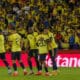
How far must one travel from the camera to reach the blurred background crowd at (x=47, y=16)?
3203cm

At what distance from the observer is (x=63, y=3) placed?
36188mm

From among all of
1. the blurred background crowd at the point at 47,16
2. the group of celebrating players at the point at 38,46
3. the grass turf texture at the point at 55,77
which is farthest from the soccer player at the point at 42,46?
the blurred background crowd at the point at 47,16

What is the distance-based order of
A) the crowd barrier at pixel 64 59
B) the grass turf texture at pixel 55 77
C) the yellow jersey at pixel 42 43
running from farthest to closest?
the crowd barrier at pixel 64 59, the yellow jersey at pixel 42 43, the grass turf texture at pixel 55 77

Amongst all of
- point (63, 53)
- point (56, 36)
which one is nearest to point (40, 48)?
point (63, 53)

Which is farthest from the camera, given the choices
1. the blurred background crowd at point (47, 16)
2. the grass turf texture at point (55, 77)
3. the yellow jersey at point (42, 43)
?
the blurred background crowd at point (47, 16)

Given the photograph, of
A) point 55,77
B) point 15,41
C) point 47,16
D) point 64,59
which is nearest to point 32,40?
point 15,41

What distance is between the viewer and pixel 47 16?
1374 inches

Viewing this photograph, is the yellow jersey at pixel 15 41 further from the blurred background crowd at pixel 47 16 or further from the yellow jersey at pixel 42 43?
the blurred background crowd at pixel 47 16

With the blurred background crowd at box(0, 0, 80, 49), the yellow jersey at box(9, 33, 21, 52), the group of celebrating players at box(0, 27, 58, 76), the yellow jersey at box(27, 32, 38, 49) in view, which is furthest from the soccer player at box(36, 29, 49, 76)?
the blurred background crowd at box(0, 0, 80, 49)

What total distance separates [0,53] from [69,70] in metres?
4.60

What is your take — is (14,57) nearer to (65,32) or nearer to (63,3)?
(65,32)

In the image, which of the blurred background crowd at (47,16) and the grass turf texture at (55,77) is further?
the blurred background crowd at (47,16)

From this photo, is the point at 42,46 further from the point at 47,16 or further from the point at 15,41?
the point at 47,16

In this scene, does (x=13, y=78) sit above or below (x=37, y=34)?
below
